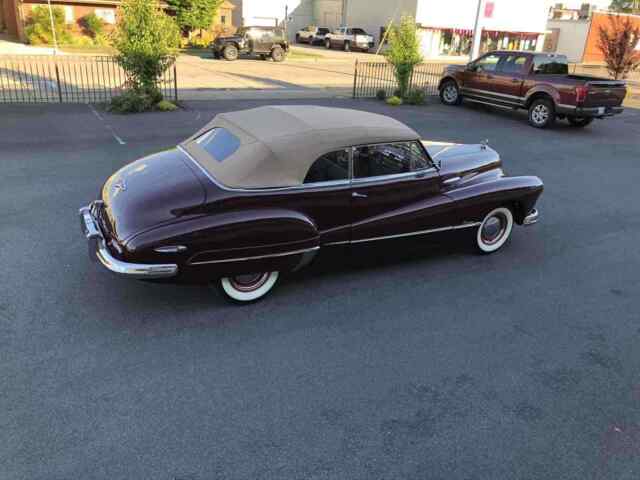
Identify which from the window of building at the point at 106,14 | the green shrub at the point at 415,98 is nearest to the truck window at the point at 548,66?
the green shrub at the point at 415,98

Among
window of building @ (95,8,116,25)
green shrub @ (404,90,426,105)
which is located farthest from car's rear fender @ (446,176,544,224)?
window of building @ (95,8,116,25)

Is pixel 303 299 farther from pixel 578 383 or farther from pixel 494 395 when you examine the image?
pixel 578 383

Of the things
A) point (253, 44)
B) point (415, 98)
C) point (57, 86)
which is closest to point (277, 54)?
point (253, 44)

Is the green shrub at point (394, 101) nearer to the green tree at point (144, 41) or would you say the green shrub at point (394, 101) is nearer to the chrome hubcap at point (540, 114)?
the chrome hubcap at point (540, 114)

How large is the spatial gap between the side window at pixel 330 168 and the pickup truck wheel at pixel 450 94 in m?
12.8

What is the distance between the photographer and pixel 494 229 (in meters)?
6.12

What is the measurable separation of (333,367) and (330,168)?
1.84 m

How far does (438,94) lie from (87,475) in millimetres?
17163

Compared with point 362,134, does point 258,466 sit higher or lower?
lower

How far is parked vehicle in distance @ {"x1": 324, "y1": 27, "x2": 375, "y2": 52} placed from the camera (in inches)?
1528

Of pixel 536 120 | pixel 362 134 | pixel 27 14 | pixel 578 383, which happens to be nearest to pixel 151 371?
pixel 362 134

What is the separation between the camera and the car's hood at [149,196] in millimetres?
4258

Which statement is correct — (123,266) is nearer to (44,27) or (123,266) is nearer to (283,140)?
(283,140)

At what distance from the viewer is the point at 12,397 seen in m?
3.49
